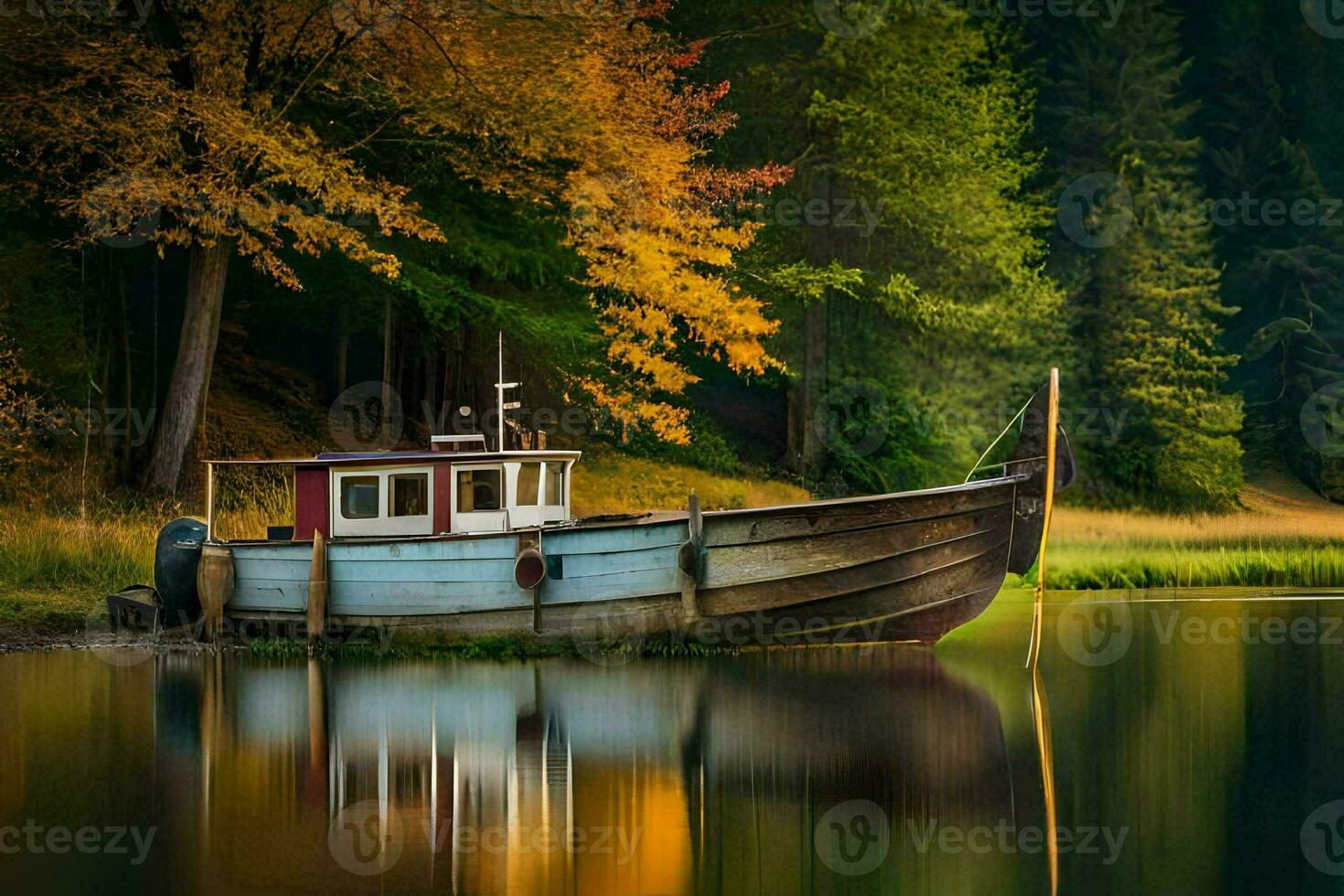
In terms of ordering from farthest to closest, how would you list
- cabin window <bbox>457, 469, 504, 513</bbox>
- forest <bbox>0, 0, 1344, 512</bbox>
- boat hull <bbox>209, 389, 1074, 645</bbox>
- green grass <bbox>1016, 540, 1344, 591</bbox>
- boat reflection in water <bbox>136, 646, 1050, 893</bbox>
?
green grass <bbox>1016, 540, 1344, 591</bbox> < forest <bbox>0, 0, 1344, 512</bbox> < cabin window <bbox>457, 469, 504, 513</bbox> < boat hull <bbox>209, 389, 1074, 645</bbox> < boat reflection in water <bbox>136, 646, 1050, 893</bbox>

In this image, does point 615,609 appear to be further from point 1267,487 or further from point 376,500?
point 1267,487

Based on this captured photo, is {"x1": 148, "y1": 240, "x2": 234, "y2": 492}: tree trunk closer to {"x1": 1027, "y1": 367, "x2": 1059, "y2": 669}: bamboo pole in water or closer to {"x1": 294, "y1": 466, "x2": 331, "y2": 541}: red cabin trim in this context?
{"x1": 294, "y1": 466, "x2": 331, "y2": 541}: red cabin trim

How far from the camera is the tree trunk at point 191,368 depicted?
25922mm

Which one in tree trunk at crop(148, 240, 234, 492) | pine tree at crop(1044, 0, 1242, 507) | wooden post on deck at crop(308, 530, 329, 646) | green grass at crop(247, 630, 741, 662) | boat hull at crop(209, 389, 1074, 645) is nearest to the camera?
boat hull at crop(209, 389, 1074, 645)

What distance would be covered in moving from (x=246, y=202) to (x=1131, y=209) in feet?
76.0

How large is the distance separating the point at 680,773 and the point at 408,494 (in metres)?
8.03

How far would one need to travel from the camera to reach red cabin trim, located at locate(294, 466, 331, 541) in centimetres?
2009

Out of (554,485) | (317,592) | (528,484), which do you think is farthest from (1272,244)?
(317,592)

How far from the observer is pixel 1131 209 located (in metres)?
41.1

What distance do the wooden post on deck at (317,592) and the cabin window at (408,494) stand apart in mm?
821

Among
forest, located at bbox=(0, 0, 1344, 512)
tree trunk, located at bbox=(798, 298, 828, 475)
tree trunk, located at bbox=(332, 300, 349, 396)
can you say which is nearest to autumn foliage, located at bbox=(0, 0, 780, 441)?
forest, located at bbox=(0, 0, 1344, 512)

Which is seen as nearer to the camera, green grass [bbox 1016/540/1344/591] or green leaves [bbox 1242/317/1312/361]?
green grass [bbox 1016/540/1344/591]

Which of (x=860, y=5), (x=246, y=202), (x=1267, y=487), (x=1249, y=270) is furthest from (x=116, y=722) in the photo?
(x=1249, y=270)

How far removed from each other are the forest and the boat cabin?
0.85 m
